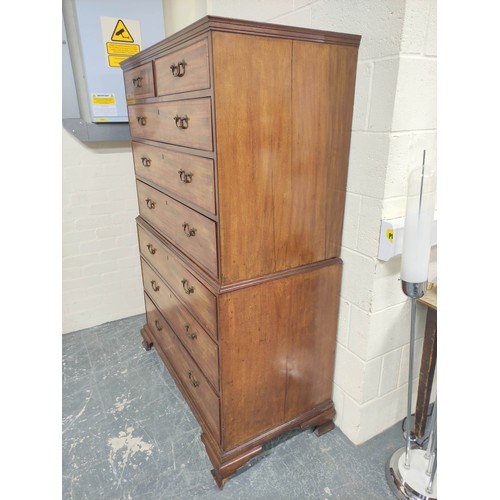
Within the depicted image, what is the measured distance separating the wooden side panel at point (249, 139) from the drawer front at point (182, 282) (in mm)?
167

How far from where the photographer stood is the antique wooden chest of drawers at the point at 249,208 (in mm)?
1100

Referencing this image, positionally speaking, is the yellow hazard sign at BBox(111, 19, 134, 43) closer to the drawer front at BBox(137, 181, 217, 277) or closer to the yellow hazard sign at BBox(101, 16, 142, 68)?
the yellow hazard sign at BBox(101, 16, 142, 68)

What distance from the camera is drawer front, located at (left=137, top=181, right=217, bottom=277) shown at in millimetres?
1259

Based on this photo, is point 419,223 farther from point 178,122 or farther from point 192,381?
point 192,381

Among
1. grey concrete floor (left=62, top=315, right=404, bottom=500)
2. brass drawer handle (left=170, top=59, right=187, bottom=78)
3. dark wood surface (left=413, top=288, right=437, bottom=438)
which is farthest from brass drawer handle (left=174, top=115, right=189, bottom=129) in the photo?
grey concrete floor (left=62, top=315, right=404, bottom=500)

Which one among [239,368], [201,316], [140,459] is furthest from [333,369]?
[140,459]

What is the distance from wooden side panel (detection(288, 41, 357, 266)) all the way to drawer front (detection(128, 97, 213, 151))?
11.5 inches

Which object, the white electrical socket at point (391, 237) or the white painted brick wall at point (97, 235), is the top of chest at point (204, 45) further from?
the white painted brick wall at point (97, 235)

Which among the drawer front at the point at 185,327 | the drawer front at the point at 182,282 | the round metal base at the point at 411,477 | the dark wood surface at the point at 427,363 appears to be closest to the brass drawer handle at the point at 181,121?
the drawer front at the point at 182,282

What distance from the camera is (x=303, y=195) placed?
1.29 metres

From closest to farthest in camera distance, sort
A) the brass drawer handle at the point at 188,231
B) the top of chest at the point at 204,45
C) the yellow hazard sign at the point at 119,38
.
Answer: the top of chest at the point at 204,45, the brass drawer handle at the point at 188,231, the yellow hazard sign at the point at 119,38

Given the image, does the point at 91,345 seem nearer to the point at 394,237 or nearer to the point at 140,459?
the point at 140,459
